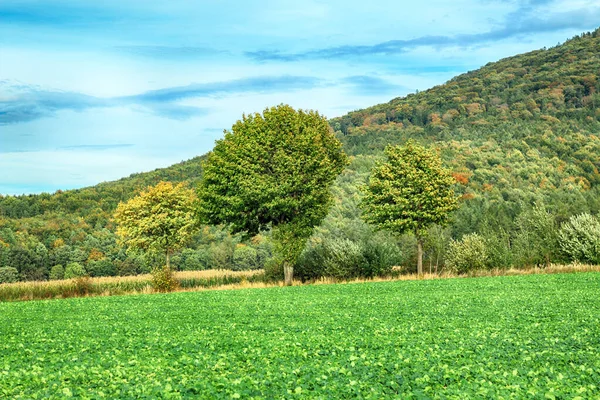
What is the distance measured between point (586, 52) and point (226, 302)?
Result: 580 ft

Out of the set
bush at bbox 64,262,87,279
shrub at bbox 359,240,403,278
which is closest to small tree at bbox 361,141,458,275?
shrub at bbox 359,240,403,278

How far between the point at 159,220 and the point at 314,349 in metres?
48.2

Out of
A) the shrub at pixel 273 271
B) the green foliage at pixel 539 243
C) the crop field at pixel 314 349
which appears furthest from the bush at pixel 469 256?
the crop field at pixel 314 349

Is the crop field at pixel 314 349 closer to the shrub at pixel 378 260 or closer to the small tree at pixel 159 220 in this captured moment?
the shrub at pixel 378 260

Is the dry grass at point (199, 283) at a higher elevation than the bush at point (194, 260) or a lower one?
lower

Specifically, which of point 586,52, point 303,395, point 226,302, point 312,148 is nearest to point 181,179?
point 312,148

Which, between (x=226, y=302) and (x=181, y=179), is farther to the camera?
(x=181, y=179)

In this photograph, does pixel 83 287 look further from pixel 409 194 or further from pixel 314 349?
pixel 314 349

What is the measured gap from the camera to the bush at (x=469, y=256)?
55.9m

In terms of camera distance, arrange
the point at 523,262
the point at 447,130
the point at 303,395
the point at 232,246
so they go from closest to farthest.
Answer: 1. the point at 303,395
2. the point at 523,262
3. the point at 232,246
4. the point at 447,130

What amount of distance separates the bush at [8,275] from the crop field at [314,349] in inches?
1606

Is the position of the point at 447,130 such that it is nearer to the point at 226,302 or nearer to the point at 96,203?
the point at 96,203

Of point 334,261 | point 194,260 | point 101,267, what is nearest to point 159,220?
point 194,260

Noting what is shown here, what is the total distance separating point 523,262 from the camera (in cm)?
5694
